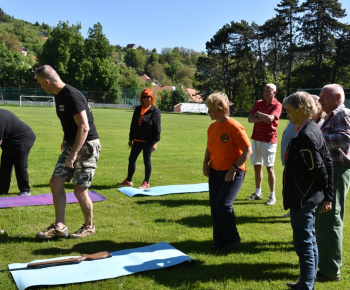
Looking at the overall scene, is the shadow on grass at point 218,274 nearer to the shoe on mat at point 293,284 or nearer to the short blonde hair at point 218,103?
the shoe on mat at point 293,284

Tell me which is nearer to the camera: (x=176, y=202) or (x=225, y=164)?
(x=225, y=164)

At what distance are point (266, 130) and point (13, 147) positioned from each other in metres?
4.54

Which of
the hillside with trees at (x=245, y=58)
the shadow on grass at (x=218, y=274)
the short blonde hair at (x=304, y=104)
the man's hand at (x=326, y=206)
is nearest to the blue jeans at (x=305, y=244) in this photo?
the man's hand at (x=326, y=206)

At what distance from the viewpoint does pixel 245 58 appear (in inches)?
2562

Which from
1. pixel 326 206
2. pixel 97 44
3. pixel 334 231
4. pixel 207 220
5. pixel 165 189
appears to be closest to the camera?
pixel 326 206

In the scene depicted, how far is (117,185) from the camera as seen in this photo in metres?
8.14

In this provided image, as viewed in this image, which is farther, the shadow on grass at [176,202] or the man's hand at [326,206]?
the shadow on grass at [176,202]

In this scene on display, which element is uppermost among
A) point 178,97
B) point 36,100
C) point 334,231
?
point 178,97

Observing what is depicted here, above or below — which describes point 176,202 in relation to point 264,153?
below

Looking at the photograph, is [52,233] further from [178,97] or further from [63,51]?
[178,97]

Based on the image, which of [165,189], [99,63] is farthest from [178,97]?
[165,189]

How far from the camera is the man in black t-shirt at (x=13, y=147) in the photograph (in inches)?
261

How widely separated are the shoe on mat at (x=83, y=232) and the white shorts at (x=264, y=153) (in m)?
3.40

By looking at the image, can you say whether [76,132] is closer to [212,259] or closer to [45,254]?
[45,254]
